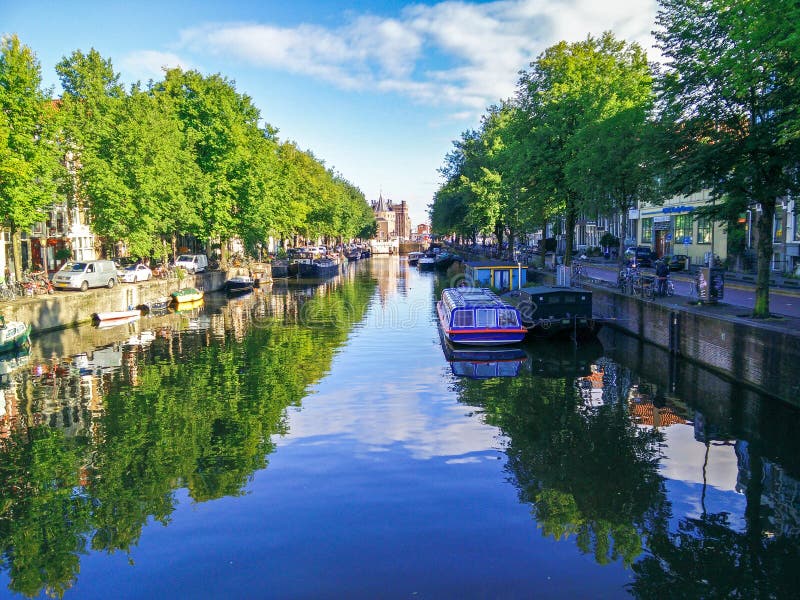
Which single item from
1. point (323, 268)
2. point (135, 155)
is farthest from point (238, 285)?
point (323, 268)

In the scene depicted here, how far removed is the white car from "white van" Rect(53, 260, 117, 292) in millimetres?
4173

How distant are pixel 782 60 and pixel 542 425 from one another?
1293 centimetres

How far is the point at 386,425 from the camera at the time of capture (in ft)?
60.1

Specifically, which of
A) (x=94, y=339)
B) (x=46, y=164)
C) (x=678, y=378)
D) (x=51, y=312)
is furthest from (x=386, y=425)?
(x=46, y=164)

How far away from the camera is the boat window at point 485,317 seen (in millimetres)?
30078

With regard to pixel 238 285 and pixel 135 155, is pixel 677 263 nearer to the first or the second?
pixel 238 285

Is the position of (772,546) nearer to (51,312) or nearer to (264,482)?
(264,482)

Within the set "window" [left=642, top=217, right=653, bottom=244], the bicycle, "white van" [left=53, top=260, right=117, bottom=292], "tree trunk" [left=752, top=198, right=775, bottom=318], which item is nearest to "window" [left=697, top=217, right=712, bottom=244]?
"window" [left=642, top=217, right=653, bottom=244]

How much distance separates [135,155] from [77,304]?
14.8 metres

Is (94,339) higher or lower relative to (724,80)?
lower

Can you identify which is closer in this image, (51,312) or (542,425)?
(542,425)

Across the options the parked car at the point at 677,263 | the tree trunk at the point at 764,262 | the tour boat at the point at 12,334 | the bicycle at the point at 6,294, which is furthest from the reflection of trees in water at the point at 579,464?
the parked car at the point at 677,263

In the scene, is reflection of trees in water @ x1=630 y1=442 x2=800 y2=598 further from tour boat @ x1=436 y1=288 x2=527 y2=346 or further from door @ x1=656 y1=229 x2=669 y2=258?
door @ x1=656 y1=229 x2=669 y2=258

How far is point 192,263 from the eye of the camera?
6091cm
